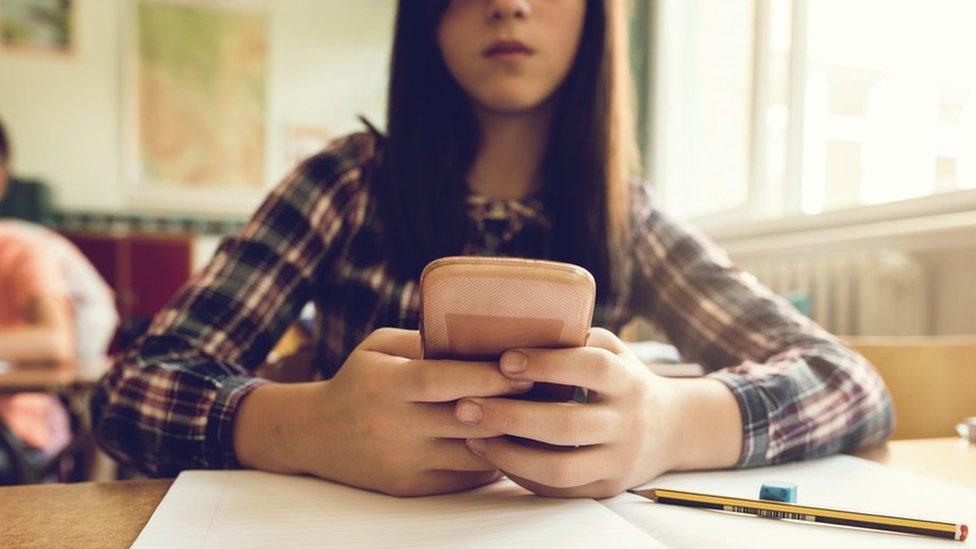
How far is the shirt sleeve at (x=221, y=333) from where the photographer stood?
572mm

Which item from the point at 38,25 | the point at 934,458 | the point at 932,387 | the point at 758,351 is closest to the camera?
the point at 934,458

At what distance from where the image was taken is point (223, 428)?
1.81 feet

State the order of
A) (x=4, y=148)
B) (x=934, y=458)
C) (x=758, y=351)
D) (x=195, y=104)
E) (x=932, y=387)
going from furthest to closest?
(x=195, y=104)
(x=4, y=148)
(x=932, y=387)
(x=758, y=351)
(x=934, y=458)

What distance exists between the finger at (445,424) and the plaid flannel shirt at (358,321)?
203mm

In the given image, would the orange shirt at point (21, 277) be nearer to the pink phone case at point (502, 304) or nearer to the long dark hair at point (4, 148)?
the long dark hair at point (4, 148)

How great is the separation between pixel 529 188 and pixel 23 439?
4.44 ft

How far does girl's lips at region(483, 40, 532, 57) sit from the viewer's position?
2.52 ft

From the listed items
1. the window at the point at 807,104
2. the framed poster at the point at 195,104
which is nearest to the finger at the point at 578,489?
the window at the point at 807,104

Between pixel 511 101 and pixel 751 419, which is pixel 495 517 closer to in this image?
pixel 751 419

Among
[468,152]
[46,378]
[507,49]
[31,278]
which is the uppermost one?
[507,49]

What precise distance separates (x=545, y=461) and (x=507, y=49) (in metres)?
0.50

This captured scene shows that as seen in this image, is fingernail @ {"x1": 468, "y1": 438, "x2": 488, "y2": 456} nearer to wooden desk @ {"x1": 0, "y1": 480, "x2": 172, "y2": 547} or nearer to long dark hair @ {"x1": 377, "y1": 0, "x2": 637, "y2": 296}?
wooden desk @ {"x1": 0, "y1": 480, "x2": 172, "y2": 547}

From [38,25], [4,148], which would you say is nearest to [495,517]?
[4,148]

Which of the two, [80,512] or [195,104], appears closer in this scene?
[80,512]
